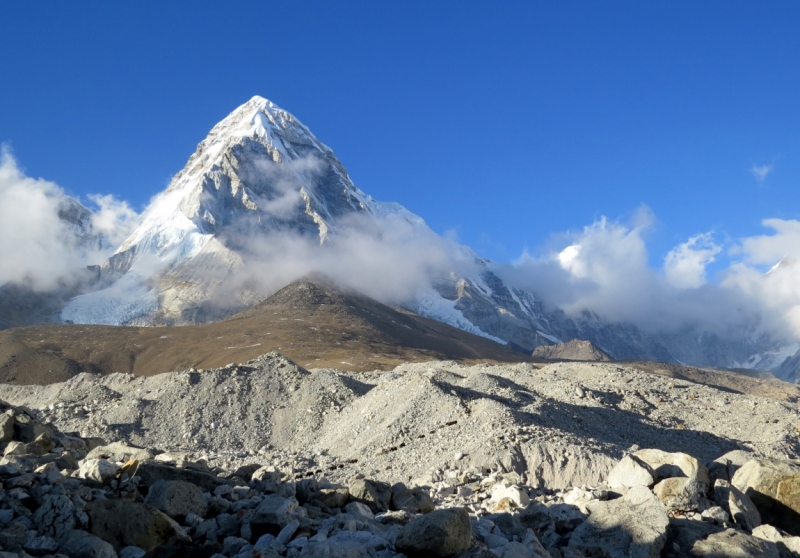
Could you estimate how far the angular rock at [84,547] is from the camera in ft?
27.7

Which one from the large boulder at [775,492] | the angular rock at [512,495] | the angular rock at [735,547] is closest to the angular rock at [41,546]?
the angular rock at [512,495]

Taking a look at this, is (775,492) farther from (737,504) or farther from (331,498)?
(331,498)

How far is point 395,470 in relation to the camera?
20359 mm

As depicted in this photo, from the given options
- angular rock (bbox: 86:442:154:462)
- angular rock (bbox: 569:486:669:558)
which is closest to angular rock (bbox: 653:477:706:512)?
angular rock (bbox: 569:486:669:558)

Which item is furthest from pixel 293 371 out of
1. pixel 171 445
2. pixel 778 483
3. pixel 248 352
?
pixel 248 352

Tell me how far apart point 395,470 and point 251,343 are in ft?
323

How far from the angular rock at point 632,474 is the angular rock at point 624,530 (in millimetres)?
1867

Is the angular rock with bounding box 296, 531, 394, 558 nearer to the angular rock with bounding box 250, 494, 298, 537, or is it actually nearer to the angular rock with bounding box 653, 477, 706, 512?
the angular rock with bounding box 250, 494, 298, 537

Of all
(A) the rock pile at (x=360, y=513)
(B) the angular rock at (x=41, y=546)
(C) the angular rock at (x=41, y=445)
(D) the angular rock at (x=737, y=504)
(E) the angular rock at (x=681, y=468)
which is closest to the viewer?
(B) the angular rock at (x=41, y=546)

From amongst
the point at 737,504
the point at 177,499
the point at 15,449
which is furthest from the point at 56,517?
the point at 737,504

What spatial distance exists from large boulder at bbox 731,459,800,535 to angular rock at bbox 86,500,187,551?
38.1 feet

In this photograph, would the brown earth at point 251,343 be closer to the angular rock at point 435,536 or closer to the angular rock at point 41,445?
the angular rock at point 41,445

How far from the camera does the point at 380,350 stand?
4776 inches

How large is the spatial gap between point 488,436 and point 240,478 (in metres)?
9.86
